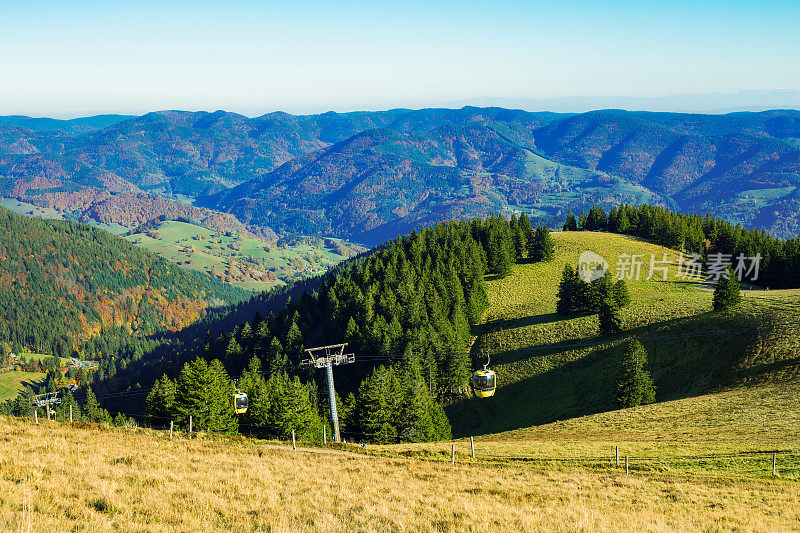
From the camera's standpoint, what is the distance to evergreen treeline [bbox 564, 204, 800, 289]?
100500 mm

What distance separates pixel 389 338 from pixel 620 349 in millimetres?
33363

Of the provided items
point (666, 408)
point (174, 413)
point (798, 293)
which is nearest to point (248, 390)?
point (174, 413)

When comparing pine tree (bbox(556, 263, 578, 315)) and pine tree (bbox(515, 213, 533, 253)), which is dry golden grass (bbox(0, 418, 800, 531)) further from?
pine tree (bbox(515, 213, 533, 253))

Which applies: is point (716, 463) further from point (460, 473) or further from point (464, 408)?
point (464, 408)

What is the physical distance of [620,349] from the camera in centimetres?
7175

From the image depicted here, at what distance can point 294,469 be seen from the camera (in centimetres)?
2700

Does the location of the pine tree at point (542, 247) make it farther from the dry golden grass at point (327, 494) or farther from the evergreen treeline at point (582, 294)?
the dry golden grass at point (327, 494)

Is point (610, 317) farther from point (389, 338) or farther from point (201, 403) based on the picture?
point (201, 403)

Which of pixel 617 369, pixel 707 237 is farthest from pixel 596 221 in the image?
pixel 617 369

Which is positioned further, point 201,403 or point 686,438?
point 201,403

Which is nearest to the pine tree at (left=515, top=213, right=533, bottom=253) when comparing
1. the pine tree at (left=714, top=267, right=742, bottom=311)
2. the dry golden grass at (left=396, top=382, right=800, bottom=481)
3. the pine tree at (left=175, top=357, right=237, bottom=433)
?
the pine tree at (left=714, top=267, right=742, bottom=311)

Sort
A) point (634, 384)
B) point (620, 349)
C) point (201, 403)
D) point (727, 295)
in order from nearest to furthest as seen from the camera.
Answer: point (201, 403), point (634, 384), point (727, 295), point (620, 349)

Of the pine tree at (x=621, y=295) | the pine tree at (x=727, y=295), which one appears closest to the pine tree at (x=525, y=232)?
the pine tree at (x=621, y=295)

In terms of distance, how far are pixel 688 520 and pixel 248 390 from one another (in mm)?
50291
